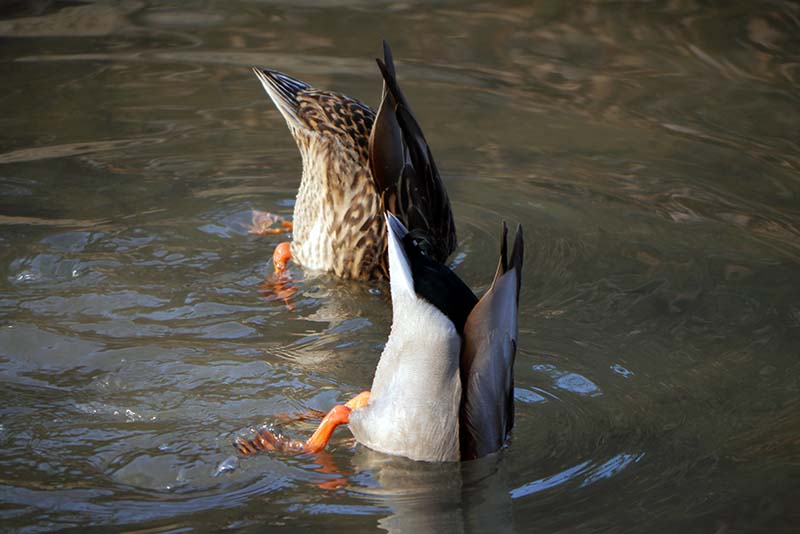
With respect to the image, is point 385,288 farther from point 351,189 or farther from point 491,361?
point 491,361

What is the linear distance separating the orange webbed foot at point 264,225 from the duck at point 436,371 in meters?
2.25

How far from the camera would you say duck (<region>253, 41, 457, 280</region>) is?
552 cm

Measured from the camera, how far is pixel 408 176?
551cm

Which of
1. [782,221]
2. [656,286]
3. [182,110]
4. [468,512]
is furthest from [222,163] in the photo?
[468,512]

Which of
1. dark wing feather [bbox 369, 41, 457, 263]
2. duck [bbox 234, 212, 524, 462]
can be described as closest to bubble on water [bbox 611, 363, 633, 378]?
duck [bbox 234, 212, 524, 462]

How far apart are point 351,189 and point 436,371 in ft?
7.34

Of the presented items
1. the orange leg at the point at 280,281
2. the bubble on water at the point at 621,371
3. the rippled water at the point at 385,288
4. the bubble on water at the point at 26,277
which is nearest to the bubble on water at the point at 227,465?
the rippled water at the point at 385,288

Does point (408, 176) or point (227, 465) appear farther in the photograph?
point (408, 176)

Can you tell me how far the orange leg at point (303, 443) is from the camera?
397 centimetres

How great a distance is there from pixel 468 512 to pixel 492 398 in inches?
15.2

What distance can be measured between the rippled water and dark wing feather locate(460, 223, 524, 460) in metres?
0.12

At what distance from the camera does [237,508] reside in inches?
142

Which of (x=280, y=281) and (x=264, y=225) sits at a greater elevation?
(x=264, y=225)

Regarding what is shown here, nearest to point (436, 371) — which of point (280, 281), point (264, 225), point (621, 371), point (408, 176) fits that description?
point (621, 371)
